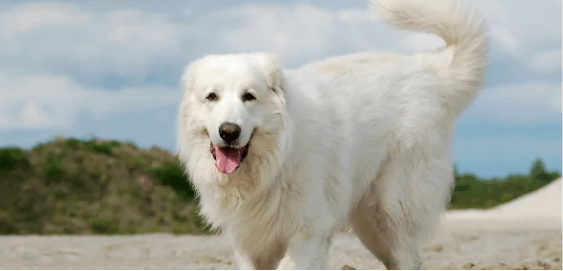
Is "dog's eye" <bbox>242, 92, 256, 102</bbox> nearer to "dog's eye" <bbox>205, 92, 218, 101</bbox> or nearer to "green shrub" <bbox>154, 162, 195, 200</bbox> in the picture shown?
"dog's eye" <bbox>205, 92, 218, 101</bbox>

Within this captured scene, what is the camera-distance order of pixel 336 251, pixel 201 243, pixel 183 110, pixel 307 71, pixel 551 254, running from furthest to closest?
pixel 201 243 < pixel 336 251 < pixel 551 254 < pixel 307 71 < pixel 183 110

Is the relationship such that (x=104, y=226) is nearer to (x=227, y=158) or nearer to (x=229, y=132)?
(x=227, y=158)

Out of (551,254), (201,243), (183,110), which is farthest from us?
(201,243)

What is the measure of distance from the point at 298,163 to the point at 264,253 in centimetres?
65

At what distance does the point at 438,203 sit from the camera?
470 cm

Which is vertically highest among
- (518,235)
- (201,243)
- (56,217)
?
(518,235)

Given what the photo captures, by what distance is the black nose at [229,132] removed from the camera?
313 cm

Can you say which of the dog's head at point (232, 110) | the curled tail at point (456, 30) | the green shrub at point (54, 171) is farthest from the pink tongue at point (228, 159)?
the green shrub at point (54, 171)

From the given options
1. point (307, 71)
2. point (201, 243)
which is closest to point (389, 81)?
point (307, 71)

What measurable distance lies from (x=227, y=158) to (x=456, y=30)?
2542mm

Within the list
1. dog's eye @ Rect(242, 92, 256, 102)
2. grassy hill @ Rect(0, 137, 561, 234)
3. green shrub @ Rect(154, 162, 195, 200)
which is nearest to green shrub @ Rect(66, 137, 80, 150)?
grassy hill @ Rect(0, 137, 561, 234)

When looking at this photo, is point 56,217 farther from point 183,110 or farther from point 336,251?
point 183,110

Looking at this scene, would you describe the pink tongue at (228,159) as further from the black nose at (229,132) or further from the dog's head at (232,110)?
the black nose at (229,132)

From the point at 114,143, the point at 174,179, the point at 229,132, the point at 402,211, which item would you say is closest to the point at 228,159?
the point at 229,132
